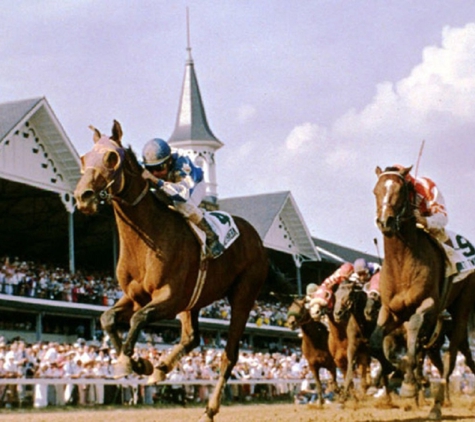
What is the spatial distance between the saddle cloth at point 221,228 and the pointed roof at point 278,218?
29.8 metres

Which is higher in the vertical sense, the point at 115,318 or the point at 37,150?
the point at 37,150

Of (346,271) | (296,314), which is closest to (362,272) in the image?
(346,271)

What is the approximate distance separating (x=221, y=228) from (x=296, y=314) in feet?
20.0

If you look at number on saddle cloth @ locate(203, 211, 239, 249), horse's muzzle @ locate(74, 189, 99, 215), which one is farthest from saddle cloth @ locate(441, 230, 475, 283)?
horse's muzzle @ locate(74, 189, 99, 215)

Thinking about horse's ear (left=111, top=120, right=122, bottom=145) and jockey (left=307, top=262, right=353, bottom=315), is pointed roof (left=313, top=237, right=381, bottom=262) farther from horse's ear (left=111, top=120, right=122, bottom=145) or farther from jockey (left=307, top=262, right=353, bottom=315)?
horse's ear (left=111, top=120, right=122, bottom=145)

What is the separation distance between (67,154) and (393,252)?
2002 centimetres

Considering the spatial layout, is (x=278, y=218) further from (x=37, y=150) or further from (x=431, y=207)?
(x=431, y=207)

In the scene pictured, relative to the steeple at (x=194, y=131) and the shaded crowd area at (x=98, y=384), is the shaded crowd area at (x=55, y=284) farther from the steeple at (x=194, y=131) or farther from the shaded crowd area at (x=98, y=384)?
the steeple at (x=194, y=131)

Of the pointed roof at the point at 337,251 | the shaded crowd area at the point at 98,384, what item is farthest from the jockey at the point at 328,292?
the pointed roof at the point at 337,251

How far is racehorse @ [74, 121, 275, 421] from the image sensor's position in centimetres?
773

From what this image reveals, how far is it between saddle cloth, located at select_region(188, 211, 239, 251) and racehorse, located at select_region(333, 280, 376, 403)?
3.59m

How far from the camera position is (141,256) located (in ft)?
26.7

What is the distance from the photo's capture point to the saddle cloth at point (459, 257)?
9883 mm

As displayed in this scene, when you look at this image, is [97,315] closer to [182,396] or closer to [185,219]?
[182,396]
